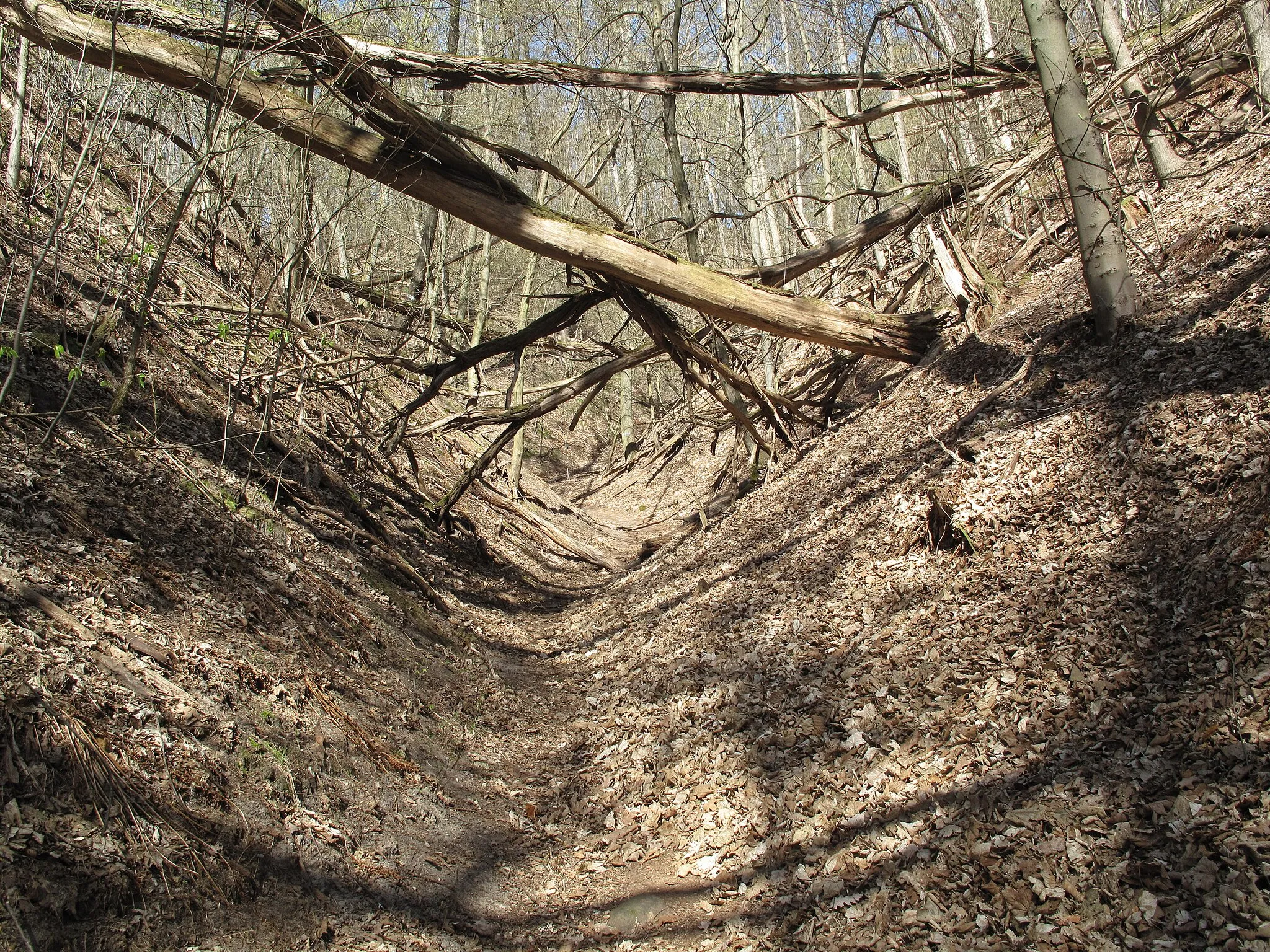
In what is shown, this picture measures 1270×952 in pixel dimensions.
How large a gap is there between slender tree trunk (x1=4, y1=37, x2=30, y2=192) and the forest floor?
2.48m

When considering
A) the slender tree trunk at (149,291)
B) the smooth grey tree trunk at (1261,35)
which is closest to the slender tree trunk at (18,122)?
the slender tree trunk at (149,291)

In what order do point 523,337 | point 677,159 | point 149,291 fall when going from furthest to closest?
point 677,159
point 523,337
point 149,291

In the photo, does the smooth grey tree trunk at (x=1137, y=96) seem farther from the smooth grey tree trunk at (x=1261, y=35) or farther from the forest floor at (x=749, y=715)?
the forest floor at (x=749, y=715)

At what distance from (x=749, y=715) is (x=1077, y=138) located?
478 centimetres

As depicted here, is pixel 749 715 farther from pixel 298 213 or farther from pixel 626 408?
pixel 626 408

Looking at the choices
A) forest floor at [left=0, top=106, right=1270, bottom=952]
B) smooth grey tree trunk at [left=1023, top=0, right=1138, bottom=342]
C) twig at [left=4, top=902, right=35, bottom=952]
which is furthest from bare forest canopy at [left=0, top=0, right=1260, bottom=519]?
twig at [left=4, top=902, right=35, bottom=952]

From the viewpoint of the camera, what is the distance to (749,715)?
4918mm

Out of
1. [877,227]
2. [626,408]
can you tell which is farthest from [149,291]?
[626,408]

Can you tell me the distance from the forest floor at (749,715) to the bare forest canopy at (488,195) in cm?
105

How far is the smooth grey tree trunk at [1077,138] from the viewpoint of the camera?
570 centimetres

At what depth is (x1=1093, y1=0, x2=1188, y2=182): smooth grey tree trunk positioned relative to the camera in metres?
7.82

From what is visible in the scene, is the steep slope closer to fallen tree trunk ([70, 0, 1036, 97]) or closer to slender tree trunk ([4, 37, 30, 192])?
fallen tree trunk ([70, 0, 1036, 97])

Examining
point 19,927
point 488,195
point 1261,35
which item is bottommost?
point 19,927

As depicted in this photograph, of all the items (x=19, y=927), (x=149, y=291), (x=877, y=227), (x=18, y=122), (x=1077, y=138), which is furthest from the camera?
(x=877, y=227)
